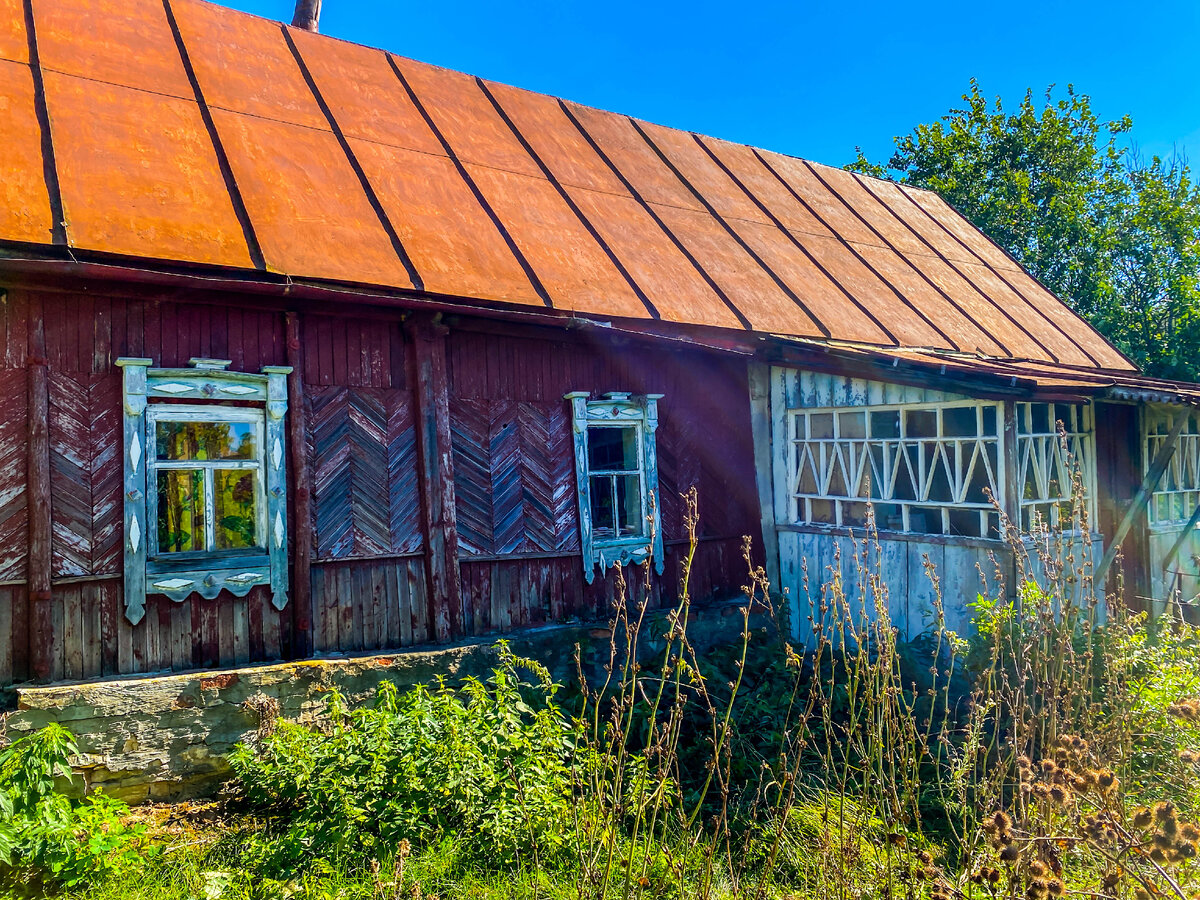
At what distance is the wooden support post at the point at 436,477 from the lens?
20.4 feet

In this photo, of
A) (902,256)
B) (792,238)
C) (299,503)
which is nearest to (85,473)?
(299,503)

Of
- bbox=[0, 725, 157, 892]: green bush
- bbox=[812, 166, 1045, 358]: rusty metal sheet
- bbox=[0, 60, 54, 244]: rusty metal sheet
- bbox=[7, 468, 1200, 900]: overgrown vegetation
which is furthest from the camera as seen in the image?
bbox=[812, 166, 1045, 358]: rusty metal sheet

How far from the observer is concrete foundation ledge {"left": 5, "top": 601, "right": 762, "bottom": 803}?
15.6 ft

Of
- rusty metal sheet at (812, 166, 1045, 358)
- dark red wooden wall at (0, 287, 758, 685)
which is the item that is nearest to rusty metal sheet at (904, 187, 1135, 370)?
rusty metal sheet at (812, 166, 1045, 358)

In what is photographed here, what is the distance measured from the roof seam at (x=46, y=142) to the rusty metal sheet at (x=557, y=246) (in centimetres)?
355

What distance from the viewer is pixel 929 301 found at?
10125mm

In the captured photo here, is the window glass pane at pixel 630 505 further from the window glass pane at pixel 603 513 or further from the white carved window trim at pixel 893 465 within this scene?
the white carved window trim at pixel 893 465

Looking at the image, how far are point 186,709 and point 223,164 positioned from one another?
4.20m

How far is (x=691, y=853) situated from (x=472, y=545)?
3219mm

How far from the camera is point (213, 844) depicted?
4.39 meters

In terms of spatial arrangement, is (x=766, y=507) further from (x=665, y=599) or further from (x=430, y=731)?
(x=430, y=731)

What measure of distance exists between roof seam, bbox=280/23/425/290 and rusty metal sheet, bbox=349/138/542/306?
48 mm

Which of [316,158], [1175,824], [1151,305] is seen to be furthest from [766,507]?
[1151,305]

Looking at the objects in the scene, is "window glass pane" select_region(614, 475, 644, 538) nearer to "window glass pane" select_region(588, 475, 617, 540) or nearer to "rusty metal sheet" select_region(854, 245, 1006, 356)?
"window glass pane" select_region(588, 475, 617, 540)
